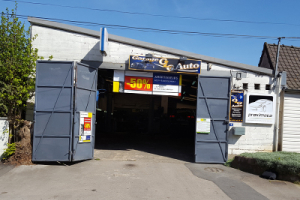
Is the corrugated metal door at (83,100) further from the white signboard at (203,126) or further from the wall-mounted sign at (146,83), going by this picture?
the white signboard at (203,126)

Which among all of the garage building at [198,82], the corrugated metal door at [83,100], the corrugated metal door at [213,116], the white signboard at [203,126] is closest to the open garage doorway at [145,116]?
the garage building at [198,82]

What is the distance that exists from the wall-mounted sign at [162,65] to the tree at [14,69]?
379 cm

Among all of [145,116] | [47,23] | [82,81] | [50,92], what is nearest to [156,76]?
[82,81]

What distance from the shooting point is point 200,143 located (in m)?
9.85

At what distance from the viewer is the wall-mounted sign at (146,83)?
10.2 m

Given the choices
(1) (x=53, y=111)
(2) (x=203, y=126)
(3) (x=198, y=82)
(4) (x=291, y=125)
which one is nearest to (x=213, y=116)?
(2) (x=203, y=126)

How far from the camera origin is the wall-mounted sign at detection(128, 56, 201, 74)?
9.87m

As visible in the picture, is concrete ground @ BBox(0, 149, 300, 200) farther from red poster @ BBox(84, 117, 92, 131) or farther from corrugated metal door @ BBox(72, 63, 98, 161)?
red poster @ BBox(84, 117, 92, 131)

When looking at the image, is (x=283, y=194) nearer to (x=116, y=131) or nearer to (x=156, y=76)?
(x=156, y=76)

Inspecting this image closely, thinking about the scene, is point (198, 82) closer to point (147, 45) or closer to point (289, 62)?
point (147, 45)

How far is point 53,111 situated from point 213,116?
19.8 ft

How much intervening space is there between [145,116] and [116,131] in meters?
2.60

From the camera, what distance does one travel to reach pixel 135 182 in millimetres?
7047

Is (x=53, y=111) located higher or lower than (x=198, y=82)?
lower
